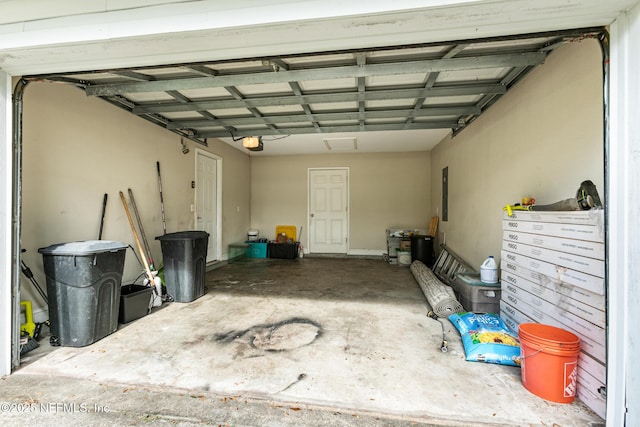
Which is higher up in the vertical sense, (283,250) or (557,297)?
(557,297)

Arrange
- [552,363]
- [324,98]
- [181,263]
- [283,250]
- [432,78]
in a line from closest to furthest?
[552,363] → [432,78] → [324,98] → [181,263] → [283,250]

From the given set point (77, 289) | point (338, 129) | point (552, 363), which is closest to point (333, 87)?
point (338, 129)

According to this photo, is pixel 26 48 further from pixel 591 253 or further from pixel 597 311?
pixel 597 311

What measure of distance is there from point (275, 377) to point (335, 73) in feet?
8.38

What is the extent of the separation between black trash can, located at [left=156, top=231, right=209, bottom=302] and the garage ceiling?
1669 millimetres

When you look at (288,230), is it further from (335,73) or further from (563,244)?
(563,244)

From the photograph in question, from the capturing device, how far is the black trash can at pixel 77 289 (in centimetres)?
226

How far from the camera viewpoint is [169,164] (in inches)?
172

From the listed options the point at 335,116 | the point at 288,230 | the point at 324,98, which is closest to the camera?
the point at 324,98

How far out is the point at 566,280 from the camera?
181 cm

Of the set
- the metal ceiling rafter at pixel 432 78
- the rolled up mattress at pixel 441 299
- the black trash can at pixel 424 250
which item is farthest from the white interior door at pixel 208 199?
the black trash can at pixel 424 250

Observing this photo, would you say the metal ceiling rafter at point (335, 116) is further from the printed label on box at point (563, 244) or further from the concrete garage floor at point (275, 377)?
the concrete garage floor at point (275, 377)

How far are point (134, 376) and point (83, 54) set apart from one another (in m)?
2.13

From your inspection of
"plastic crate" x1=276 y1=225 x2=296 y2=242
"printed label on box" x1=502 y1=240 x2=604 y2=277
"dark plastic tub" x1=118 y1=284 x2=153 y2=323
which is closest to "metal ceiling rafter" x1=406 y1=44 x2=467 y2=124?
"printed label on box" x1=502 y1=240 x2=604 y2=277
